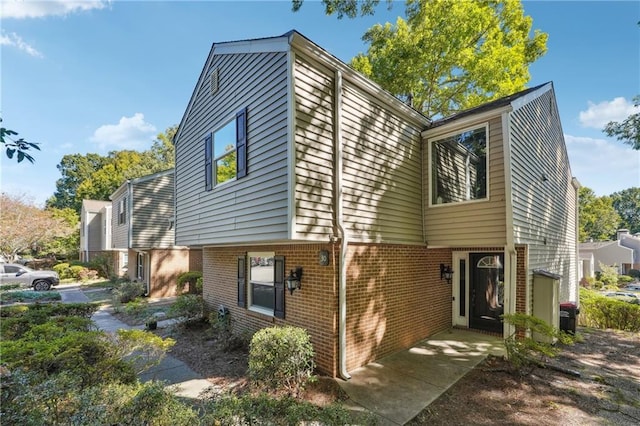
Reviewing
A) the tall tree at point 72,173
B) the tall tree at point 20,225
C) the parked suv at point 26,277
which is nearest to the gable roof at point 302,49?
the parked suv at point 26,277

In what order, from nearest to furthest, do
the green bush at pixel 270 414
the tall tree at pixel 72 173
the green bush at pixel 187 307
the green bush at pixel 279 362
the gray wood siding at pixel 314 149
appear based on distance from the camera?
the green bush at pixel 270 414
the green bush at pixel 279 362
the gray wood siding at pixel 314 149
the green bush at pixel 187 307
the tall tree at pixel 72 173

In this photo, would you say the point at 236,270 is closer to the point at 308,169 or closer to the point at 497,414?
the point at 308,169

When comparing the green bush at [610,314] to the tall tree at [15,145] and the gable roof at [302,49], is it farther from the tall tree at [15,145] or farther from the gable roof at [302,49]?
the tall tree at [15,145]

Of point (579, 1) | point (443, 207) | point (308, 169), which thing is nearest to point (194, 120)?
point (308, 169)

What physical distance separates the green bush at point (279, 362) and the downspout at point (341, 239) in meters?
0.75

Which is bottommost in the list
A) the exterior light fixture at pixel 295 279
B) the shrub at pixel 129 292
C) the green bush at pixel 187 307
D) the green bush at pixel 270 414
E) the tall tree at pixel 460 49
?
the shrub at pixel 129 292

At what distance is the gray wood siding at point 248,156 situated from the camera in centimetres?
529

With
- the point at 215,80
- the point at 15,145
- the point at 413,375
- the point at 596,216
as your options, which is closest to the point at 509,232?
the point at 413,375

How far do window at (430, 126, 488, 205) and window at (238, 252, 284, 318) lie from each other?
4.44 metres

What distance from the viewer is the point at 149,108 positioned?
1438 centimetres

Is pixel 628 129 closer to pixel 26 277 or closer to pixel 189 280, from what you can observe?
pixel 189 280

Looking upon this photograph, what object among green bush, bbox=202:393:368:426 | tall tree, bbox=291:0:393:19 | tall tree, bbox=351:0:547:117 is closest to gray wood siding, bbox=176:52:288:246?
green bush, bbox=202:393:368:426

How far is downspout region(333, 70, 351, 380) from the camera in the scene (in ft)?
18.5

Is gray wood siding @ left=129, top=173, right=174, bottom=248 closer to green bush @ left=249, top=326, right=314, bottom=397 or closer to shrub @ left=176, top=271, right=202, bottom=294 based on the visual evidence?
shrub @ left=176, top=271, right=202, bottom=294
